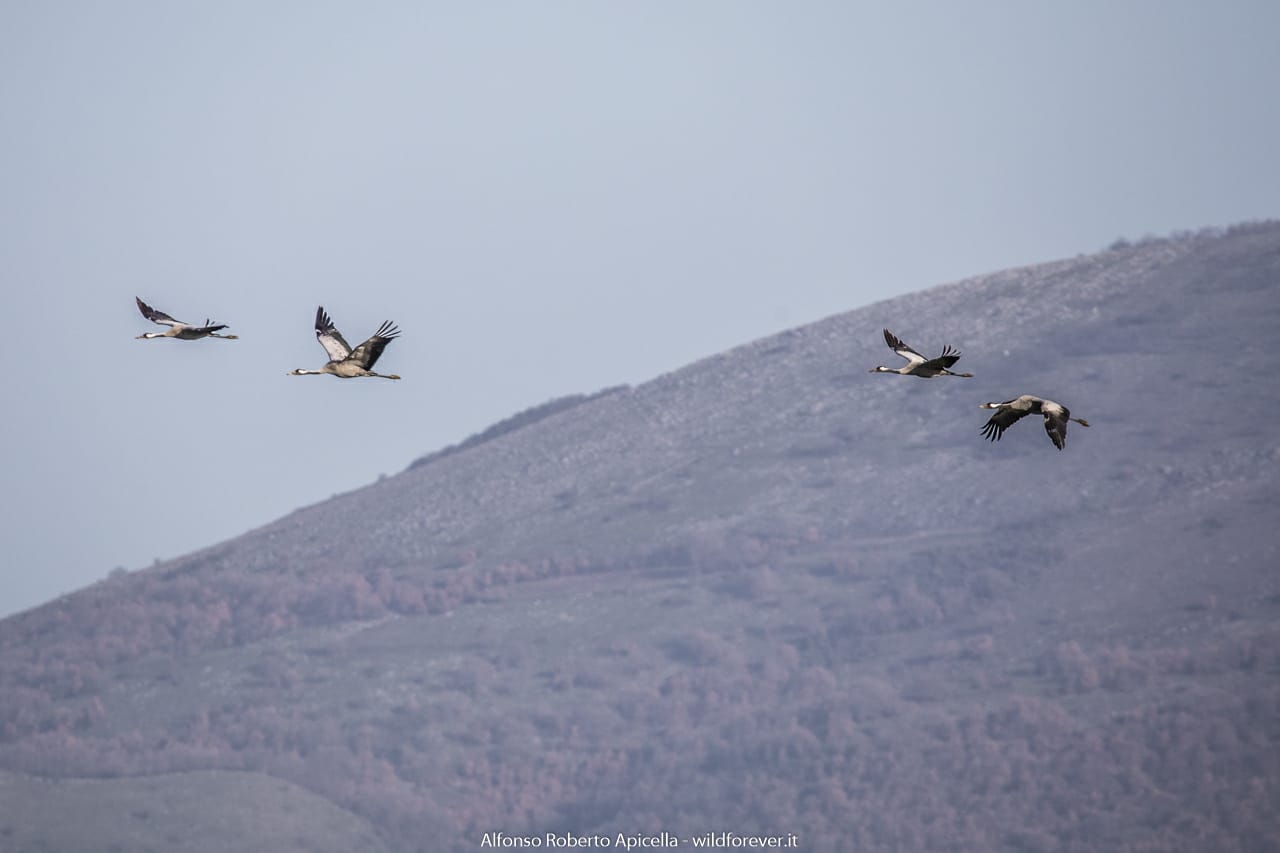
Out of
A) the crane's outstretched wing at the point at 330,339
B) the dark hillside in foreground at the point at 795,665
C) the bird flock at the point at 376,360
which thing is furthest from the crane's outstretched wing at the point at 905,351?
the dark hillside in foreground at the point at 795,665

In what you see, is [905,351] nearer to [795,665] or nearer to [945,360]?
[945,360]

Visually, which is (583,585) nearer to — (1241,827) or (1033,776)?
(1033,776)

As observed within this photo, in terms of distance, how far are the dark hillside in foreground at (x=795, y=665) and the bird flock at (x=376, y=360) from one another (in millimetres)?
110986

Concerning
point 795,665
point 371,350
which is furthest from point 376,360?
point 795,665

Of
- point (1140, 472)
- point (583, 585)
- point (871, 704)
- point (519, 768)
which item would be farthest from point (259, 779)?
point (1140, 472)

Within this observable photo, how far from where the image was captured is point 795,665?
18175cm

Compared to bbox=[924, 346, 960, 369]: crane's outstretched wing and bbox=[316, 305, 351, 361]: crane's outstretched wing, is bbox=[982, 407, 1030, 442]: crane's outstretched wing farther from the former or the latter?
bbox=[316, 305, 351, 361]: crane's outstretched wing

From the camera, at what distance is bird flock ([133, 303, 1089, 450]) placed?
113 ft

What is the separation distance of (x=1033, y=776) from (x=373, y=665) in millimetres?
63507

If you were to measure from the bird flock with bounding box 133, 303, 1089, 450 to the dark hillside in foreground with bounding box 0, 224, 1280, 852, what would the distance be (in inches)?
4370

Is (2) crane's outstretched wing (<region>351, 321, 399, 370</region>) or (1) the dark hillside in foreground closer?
(2) crane's outstretched wing (<region>351, 321, 399, 370</region>)

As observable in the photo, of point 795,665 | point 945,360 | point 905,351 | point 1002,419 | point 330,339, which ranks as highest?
point 330,339

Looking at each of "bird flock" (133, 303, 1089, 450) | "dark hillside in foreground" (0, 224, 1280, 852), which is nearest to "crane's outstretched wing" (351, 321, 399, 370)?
"bird flock" (133, 303, 1089, 450)

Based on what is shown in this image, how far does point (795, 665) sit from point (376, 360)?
14685 centimetres
